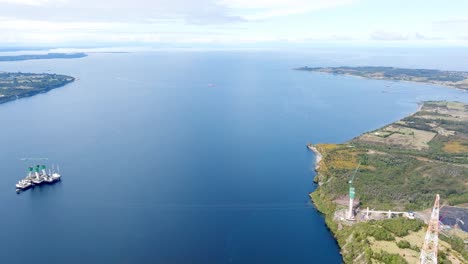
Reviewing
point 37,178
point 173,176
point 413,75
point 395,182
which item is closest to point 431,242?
point 395,182

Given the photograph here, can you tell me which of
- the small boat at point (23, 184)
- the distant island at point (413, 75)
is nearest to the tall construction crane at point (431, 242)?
the small boat at point (23, 184)

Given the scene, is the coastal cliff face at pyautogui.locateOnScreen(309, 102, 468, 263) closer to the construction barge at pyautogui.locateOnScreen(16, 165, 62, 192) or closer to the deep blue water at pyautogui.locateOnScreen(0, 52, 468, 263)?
the deep blue water at pyautogui.locateOnScreen(0, 52, 468, 263)

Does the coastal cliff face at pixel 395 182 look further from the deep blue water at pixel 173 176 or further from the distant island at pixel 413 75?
the distant island at pixel 413 75

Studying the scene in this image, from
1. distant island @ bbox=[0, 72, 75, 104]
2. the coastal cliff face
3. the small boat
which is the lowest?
the small boat

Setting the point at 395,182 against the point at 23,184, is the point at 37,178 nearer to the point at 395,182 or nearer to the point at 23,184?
the point at 23,184

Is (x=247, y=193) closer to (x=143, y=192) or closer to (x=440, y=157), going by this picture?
(x=143, y=192)

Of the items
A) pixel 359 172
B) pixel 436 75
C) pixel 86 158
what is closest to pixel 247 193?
pixel 359 172

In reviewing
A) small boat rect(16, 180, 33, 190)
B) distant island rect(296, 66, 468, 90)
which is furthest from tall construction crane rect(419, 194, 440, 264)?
distant island rect(296, 66, 468, 90)
